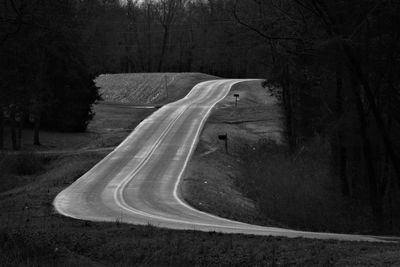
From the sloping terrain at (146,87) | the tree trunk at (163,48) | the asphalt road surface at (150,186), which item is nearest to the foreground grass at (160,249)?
the asphalt road surface at (150,186)

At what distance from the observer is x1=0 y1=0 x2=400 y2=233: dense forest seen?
829 inches

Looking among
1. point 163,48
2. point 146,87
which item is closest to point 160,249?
point 146,87

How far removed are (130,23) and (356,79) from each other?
106440 millimetres

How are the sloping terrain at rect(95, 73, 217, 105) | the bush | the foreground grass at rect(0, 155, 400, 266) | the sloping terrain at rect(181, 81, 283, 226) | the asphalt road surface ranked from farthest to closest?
the sloping terrain at rect(95, 73, 217, 105)
the bush
the sloping terrain at rect(181, 81, 283, 226)
the asphalt road surface
the foreground grass at rect(0, 155, 400, 266)

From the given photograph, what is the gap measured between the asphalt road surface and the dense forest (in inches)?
216

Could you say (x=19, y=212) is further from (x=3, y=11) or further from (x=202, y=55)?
(x=202, y=55)

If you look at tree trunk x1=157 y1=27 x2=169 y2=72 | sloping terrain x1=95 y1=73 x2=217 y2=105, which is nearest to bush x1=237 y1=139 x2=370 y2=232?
sloping terrain x1=95 y1=73 x2=217 y2=105

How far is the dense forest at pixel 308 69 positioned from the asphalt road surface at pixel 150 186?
5.48m

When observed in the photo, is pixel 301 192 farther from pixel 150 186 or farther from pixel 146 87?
pixel 146 87

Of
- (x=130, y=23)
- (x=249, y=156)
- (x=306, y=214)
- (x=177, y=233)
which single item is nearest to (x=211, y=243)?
(x=177, y=233)

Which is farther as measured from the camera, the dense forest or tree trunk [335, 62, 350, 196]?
tree trunk [335, 62, 350, 196]

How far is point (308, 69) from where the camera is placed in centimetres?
3306

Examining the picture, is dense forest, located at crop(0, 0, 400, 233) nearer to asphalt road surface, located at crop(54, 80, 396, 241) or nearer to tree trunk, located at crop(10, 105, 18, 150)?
tree trunk, located at crop(10, 105, 18, 150)

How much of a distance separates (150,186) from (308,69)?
1080cm
